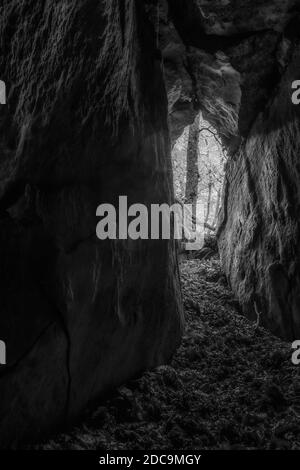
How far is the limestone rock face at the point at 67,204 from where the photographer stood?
10.3 feet

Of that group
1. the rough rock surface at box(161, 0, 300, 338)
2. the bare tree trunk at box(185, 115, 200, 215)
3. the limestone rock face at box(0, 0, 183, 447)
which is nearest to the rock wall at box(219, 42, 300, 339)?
the rough rock surface at box(161, 0, 300, 338)

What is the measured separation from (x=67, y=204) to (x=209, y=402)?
2827 mm

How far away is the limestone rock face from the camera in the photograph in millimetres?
3127

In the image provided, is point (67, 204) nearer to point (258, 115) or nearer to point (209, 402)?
point (209, 402)

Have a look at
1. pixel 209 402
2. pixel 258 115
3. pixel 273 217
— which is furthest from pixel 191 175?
pixel 209 402

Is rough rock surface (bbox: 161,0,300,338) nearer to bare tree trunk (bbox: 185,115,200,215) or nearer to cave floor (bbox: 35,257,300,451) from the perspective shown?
cave floor (bbox: 35,257,300,451)

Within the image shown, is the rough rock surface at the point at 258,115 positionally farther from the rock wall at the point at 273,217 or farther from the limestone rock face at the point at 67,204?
the limestone rock face at the point at 67,204

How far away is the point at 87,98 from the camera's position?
12.1 feet

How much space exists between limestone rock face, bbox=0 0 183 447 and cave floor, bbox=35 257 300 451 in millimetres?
296

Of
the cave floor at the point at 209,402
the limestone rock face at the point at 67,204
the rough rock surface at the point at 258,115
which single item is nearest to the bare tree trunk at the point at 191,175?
the rough rock surface at the point at 258,115

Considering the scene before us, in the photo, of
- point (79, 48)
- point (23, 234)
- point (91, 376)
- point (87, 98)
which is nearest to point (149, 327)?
point (91, 376)

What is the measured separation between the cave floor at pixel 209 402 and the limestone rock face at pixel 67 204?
30 centimetres

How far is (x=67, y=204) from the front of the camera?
11.6 feet
